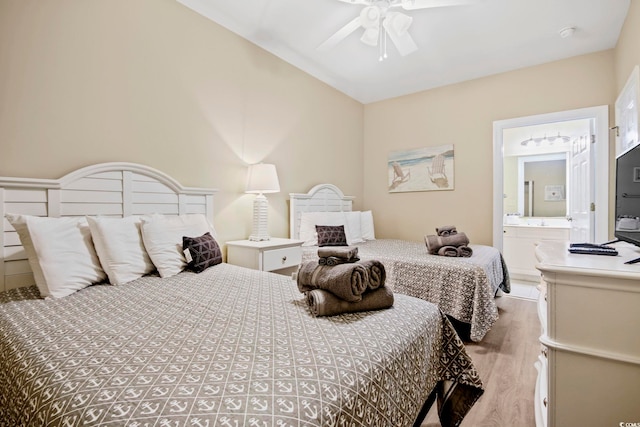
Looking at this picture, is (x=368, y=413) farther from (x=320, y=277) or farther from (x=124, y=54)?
(x=124, y=54)

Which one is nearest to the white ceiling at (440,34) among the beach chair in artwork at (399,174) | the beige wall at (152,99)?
the beige wall at (152,99)

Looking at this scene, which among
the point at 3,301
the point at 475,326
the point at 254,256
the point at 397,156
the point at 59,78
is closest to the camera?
the point at 3,301

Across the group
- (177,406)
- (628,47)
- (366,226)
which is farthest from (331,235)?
(628,47)

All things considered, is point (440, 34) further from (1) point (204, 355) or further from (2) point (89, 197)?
(1) point (204, 355)

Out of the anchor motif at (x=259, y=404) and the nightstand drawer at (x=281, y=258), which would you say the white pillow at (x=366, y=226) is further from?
the anchor motif at (x=259, y=404)

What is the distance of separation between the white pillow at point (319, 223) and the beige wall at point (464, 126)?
3.72 ft

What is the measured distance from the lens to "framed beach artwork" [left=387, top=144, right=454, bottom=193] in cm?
421

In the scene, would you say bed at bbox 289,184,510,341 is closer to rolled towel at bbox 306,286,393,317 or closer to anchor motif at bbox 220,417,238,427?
rolled towel at bbox 306,286,393,317

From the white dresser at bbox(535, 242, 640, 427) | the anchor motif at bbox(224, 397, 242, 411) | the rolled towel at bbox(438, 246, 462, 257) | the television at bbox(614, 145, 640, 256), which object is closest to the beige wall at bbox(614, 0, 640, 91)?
the television at bbox(614, 145, 640, 256)

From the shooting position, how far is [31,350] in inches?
Answer: 36.1

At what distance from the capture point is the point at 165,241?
1.94 meters

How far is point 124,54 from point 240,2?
1052 millimetres

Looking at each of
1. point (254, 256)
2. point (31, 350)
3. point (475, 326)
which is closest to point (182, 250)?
point (254, 256)

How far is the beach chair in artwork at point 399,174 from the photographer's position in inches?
179
